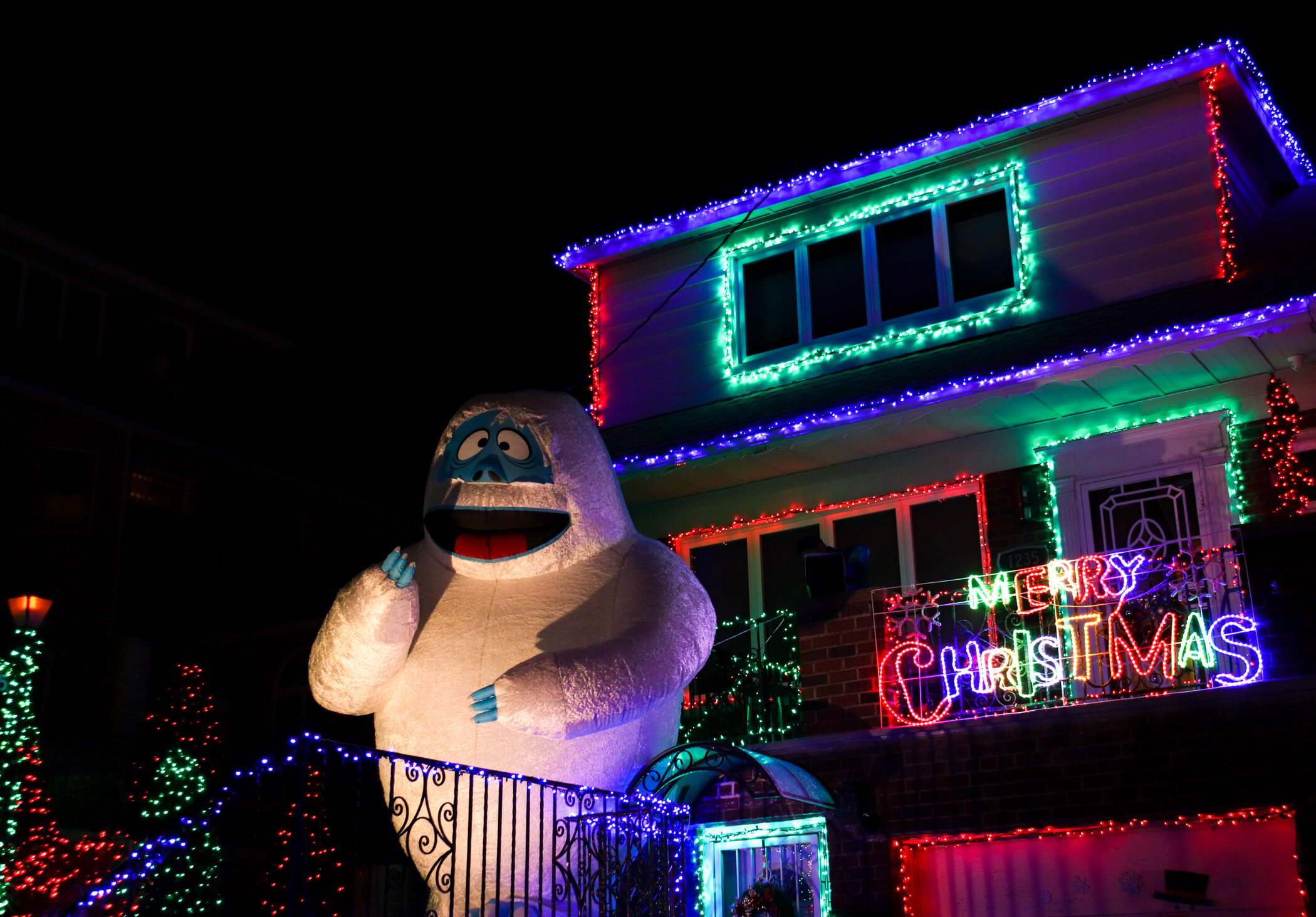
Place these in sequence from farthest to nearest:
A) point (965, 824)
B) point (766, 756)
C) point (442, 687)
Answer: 1. point (965, 824)
2. point (766, 756)
3. point (442, 687)

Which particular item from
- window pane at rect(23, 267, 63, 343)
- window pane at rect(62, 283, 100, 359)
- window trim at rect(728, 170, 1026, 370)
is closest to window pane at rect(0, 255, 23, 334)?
window pane at rect(23, 267, 63, 343)

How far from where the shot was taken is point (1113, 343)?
35.1ft

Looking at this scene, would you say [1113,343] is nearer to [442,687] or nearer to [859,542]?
[859,542]

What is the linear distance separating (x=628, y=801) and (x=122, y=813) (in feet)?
→ 35.9

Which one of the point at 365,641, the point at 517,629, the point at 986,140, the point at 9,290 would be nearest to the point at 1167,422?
the point at 986,140

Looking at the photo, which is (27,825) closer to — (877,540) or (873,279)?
(877,540)

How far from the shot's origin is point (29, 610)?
1469 centimetres

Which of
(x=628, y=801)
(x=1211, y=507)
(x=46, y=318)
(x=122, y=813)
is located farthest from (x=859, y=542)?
(x=46, y=318)

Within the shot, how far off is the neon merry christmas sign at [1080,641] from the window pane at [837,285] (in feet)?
11.1

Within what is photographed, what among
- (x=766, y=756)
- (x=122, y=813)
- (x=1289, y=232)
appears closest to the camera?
(x=766, y=756)

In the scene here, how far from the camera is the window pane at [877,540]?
12.8 m

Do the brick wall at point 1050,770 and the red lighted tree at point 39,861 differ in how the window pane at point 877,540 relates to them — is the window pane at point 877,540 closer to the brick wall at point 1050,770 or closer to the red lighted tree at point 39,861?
the brick wall at point 1050,770

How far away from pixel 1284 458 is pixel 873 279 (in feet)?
14.5

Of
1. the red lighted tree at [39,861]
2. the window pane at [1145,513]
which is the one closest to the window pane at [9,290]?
the red lighted tree at [39,861]
